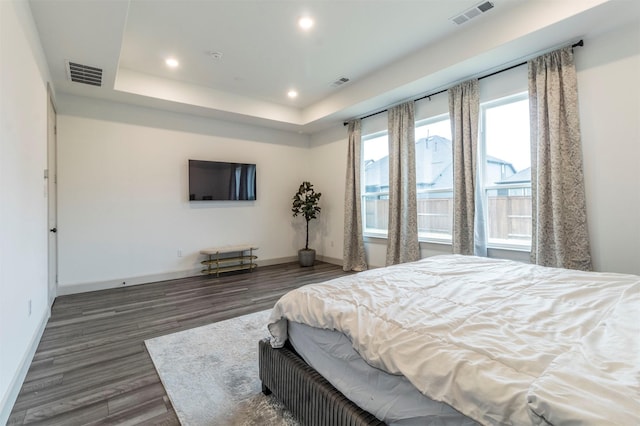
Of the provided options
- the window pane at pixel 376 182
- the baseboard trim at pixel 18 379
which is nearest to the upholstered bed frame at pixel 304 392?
the baseboard trim at pixel 18 379

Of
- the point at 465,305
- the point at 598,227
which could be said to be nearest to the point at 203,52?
the point at 465,305

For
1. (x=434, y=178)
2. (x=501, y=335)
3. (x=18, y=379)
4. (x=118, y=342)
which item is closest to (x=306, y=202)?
(x=434, y=178)

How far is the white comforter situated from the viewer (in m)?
0.77

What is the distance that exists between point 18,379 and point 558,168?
4852mm

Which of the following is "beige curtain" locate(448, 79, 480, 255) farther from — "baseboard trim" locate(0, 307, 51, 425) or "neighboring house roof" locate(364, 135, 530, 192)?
"baseboard trim" locate(0, 307, 51, 425)

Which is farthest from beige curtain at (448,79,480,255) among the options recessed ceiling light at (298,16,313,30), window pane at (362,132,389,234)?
recessed ceiling light at (298,16,313,30)

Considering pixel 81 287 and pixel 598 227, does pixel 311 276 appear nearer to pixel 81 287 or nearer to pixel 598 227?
pixel 81 287

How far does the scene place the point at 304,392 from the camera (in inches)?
59.1

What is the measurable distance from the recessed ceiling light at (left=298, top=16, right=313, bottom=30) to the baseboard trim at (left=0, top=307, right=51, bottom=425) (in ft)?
12.3

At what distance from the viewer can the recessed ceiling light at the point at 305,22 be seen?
3106mm

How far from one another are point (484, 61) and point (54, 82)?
5.26 metres

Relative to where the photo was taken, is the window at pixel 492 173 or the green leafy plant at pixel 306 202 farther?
the green leafy plant at pixel 306 202

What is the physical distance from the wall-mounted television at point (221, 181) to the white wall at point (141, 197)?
149 mm

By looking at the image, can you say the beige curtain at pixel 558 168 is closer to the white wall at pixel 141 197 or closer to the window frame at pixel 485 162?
the window frame at pixel 485 162
